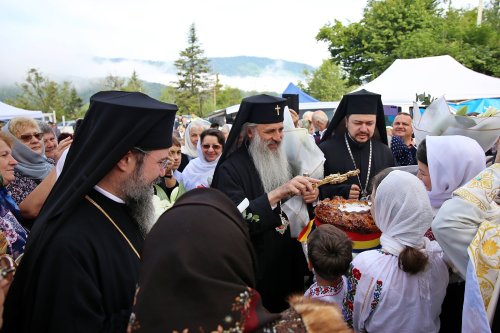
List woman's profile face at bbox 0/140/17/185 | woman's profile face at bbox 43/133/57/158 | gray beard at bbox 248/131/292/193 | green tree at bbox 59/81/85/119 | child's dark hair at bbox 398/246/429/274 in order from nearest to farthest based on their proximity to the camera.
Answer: child's dark hair at bbox 398/246/429/274 → woman's profile face at bbox 0/140/17/185 → gray beard at bbox 248/131/292/193 → woman's profile face at bbox 43/133/57/158 → green tree at bbox 59/81/85/119

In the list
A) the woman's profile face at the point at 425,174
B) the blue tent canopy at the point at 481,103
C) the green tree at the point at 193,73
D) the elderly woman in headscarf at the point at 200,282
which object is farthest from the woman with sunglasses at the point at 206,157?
the green tree at the point at 193,73

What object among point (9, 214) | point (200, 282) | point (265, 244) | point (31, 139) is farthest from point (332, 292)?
point (31, 139)

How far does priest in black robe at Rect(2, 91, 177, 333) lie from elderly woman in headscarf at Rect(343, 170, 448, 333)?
133 centimetres

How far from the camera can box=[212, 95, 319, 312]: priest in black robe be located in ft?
11.1

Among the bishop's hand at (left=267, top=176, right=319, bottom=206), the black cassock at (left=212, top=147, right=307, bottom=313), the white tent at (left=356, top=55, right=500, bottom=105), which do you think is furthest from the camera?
the white tent at (left=356, top=55, right=500, bottom=105)

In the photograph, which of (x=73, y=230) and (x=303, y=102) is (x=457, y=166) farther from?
(x=303, y=102)

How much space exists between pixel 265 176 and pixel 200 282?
252cm

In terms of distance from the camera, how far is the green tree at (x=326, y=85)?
5179 centimetres

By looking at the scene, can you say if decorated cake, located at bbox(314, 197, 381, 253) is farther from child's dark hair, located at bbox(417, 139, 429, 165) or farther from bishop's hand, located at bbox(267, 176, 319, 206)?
child's dark hair, located at bbox(417, 139, 429, 165)

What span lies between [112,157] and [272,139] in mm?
1987

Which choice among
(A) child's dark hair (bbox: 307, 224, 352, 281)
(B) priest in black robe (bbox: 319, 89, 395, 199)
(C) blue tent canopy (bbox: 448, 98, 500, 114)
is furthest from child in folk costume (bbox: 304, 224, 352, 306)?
(C) blue tent canopy (bbox: 448, 98, 500, 114)

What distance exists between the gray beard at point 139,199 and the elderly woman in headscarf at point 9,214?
1.22m

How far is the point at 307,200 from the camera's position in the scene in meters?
3.28

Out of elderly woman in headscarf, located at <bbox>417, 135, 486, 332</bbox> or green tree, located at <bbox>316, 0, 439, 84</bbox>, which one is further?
green tree, located at <bbox>316, 0, 439, 84</bbox>
